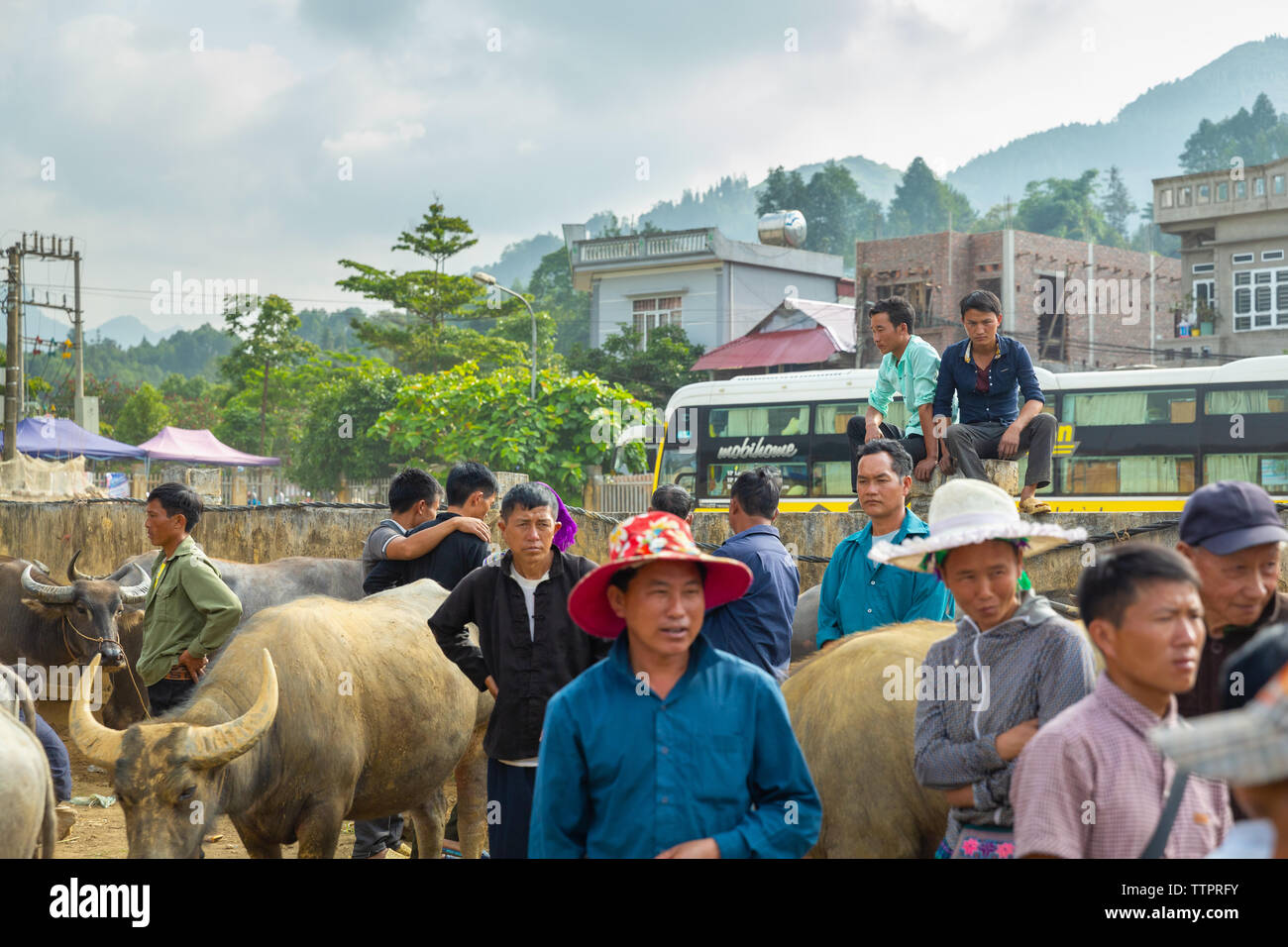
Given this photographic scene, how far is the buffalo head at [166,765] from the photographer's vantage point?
168 inches

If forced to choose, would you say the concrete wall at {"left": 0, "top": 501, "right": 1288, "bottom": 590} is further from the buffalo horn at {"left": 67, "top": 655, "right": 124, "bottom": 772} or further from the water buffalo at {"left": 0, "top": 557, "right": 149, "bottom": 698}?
the buffalo horn at {"left": 67, "top": 655, "right": 124, "bottom": 772}

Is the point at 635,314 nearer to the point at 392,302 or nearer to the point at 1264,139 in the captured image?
the point at 392,302

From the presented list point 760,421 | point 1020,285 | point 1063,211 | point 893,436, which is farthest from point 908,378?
point 1063,211

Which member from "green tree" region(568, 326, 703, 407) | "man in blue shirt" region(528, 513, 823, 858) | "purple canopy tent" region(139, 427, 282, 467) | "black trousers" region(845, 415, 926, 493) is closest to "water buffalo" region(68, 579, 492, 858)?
"man in blue shirt" region(528, 513, 823, 858)

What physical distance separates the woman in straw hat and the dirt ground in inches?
196

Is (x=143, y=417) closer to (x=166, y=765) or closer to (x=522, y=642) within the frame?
(x=166, y=765)

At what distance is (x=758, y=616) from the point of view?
4.88 meters

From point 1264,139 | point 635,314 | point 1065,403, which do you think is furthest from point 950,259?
point 1264,139

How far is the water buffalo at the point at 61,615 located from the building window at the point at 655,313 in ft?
107

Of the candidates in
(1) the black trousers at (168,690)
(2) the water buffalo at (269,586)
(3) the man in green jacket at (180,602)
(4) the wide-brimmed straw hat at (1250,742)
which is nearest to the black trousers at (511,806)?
(3) the man in green jacket at (180,602)

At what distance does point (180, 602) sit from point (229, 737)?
6.51 feet

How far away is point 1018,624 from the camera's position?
2.93m

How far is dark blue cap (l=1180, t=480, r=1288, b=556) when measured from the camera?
2729mm

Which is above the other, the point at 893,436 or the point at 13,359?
the point at 13,359
